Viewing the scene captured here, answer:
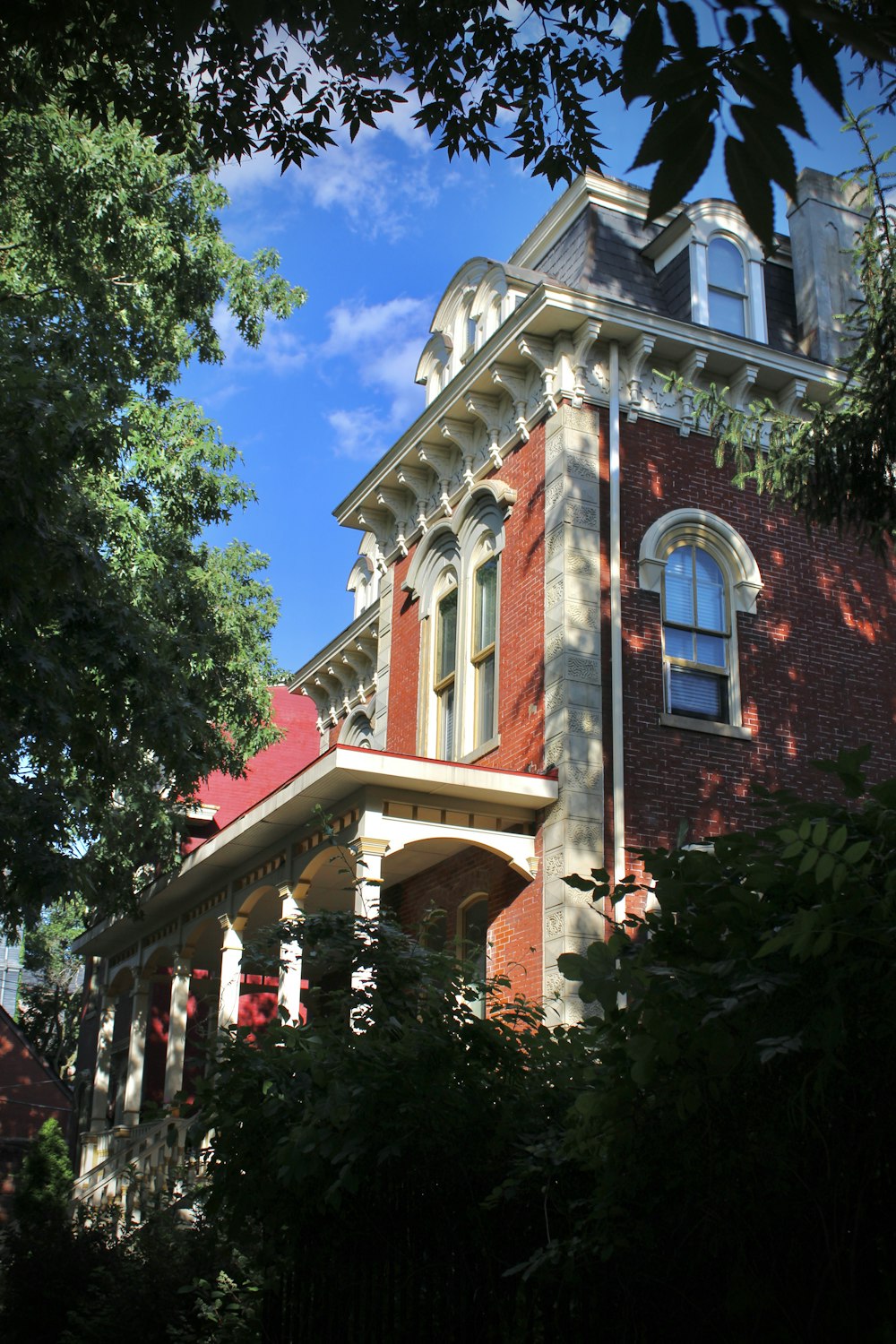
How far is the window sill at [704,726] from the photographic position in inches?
556

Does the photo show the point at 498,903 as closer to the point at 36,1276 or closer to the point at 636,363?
the point at 36,1276

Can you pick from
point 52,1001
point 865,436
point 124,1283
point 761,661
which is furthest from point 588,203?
point 52,1001

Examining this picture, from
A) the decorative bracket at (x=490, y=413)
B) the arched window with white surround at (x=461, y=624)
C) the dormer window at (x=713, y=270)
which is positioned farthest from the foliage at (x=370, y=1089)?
the dormer window at (x=713, y=270)

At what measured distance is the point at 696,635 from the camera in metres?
14.9

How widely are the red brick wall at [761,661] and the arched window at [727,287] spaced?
78.4 inches

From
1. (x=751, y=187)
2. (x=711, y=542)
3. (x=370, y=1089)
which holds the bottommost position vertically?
(x=370, y=1089)

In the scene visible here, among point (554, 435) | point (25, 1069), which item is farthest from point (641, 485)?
point (25, 1069)

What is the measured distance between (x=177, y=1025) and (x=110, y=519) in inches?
276

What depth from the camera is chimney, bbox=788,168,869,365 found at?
16.8 metres

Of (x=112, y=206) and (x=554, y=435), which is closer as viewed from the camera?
(x=554, y=435)

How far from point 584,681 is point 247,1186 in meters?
8.64

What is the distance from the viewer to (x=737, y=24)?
2229 millimetres

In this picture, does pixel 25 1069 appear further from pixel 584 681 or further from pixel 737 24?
pixel 737 24

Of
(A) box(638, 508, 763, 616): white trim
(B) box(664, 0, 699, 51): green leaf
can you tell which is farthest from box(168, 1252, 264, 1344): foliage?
(A) box(638, 508, 763, 616): white trim
